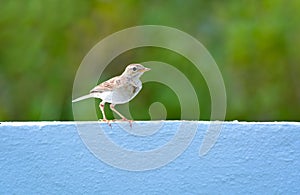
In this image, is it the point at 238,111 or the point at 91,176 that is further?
the point at 238,111

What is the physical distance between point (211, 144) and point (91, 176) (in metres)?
0.45

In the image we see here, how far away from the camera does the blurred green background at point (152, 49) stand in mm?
6109

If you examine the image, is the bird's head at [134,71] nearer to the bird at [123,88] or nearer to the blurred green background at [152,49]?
the bird at [123,88]

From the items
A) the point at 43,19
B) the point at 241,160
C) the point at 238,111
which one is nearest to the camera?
the point at 241,160

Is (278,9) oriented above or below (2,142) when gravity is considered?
above

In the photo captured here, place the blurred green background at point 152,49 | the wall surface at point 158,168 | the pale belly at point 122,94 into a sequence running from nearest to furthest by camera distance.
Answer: the wall surface at point 158,168
the pale belly at point 122,94
the blurred green background at point 152,49

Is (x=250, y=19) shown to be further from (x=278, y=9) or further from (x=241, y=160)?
(x=241, y=160)

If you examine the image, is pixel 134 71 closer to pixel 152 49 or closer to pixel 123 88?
pixel 123 88

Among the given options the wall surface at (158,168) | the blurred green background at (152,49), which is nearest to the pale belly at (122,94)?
the wall surface at (158,168)

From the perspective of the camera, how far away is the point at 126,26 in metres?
6.58

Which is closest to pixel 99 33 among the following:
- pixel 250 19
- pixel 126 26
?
pixel 126 26

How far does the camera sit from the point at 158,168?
2584mm

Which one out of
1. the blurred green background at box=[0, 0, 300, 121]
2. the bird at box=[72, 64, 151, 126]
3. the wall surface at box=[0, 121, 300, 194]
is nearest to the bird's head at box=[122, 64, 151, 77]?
the bird at box=[72, 64, 151, 126]

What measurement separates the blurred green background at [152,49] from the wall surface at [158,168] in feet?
10.6
